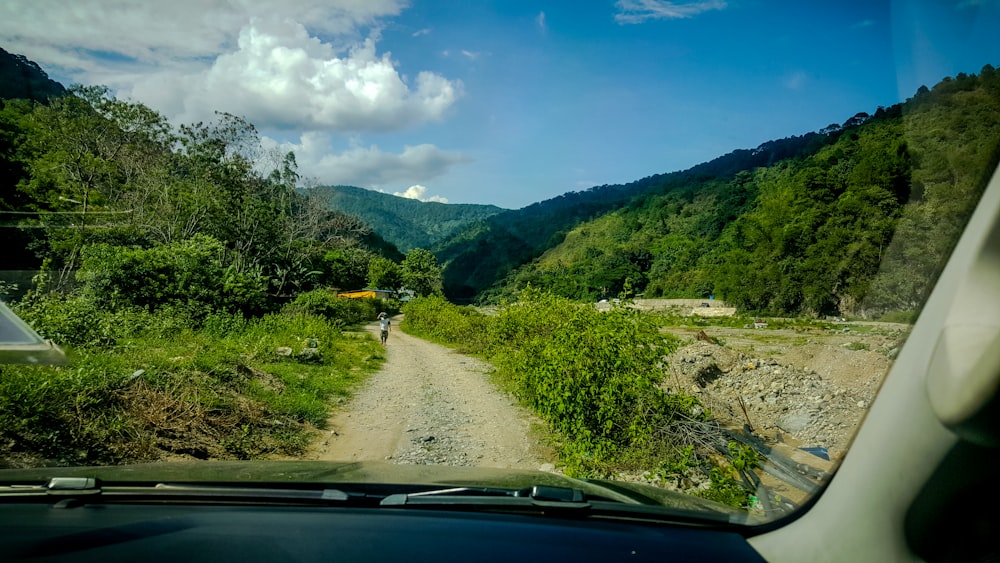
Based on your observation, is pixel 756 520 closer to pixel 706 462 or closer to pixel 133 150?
pixel 706 462

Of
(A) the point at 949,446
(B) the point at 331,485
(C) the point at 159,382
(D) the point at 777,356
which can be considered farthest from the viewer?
(D) the point at 777,356

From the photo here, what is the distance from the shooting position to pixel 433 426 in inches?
369

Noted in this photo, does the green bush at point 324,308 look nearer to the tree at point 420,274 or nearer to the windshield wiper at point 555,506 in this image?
the windshield wiper at point 555,506

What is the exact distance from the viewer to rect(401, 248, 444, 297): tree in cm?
7081

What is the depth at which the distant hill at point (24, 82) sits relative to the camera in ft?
71.9

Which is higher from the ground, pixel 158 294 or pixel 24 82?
pixel 24 82

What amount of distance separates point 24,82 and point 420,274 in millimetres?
48154

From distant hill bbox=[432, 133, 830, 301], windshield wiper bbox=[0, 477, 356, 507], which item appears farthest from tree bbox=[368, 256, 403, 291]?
windshield wiper bbox=[0, 477, 356, 507]

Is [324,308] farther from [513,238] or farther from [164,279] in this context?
[513,238]

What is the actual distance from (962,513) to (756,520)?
571 mm

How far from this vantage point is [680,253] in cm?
5344

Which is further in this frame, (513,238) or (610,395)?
(513,238)

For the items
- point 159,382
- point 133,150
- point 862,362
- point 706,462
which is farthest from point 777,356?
point 133,150

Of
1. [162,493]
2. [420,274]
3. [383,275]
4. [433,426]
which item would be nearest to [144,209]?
[433,426]
